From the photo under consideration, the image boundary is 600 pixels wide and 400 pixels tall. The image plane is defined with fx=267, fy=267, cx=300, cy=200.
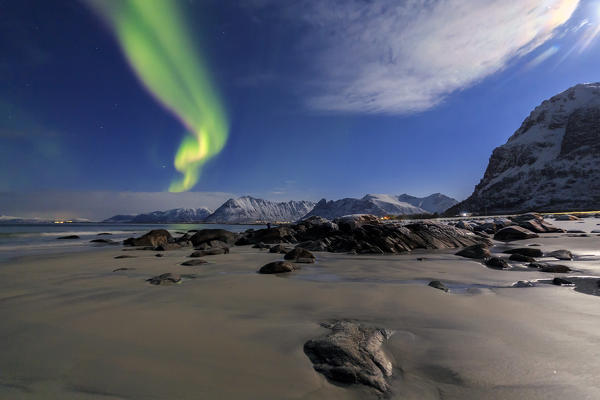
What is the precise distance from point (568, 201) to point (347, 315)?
9681 centimetres

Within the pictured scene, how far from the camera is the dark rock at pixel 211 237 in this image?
18.6 metres

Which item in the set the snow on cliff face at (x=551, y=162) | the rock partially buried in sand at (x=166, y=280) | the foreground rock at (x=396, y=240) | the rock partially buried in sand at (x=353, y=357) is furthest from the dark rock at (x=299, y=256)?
the snow on cliff face at (x=551, y=162)

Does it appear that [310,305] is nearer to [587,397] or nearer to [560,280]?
[587,397]

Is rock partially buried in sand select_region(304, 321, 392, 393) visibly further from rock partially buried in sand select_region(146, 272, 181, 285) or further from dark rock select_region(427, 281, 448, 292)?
rock partially buried in sand select_region(146, 272, 181, 285)

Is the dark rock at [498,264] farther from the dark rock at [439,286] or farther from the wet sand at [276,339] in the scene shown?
the dark rock at [439,286]

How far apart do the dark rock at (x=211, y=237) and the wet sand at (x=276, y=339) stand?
41.7ft

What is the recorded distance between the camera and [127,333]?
10.3 ft

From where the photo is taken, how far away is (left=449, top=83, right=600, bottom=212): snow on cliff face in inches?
2889

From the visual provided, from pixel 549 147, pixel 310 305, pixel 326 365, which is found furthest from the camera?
pixel 549 147

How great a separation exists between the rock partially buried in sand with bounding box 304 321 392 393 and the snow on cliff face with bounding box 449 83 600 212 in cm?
9289

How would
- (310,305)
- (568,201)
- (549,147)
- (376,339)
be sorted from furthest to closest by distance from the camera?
(549,147) < (568,201) < (310,305) < (376,339)

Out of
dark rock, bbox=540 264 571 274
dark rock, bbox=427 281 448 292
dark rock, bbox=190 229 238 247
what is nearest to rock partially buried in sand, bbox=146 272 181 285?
dark rock, bbox=427 281 448 292

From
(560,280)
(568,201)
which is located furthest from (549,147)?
(560,280)

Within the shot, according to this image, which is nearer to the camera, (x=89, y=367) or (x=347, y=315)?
(x=89, y=367)
